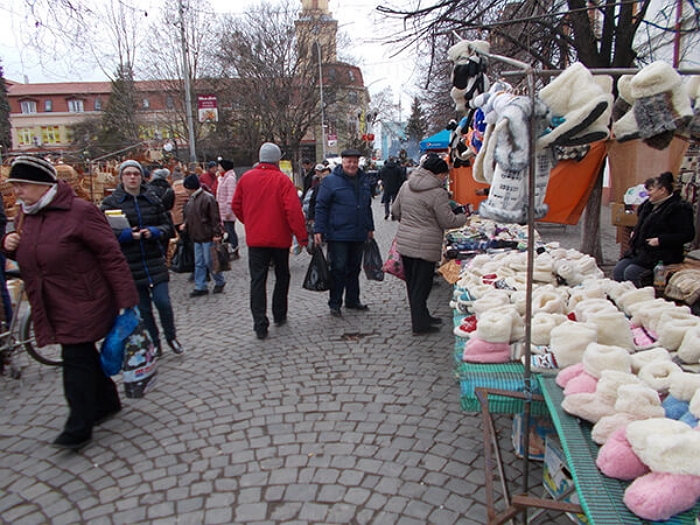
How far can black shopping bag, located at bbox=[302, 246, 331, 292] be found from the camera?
6.04 m

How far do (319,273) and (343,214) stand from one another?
807mm

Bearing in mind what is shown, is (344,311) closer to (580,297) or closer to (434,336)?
(434,336)

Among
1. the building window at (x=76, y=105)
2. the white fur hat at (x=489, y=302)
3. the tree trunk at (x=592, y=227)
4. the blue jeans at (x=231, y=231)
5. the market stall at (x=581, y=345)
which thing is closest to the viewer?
the market stall at (x=581, y=345)

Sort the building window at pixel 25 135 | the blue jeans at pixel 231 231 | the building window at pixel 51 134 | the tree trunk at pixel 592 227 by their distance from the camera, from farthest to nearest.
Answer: the building window at pixel 51 134
the building window at pixel 25 135
the blue jeans at pixel 231 231
the tree trunk at pixel 592 227

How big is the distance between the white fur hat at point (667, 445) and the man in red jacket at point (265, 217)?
415cm

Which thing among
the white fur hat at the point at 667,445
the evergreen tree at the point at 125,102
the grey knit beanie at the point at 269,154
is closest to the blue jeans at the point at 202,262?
the grey knit beanie at the point at 269,154

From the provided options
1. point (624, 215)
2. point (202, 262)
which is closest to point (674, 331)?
point (624, 215)

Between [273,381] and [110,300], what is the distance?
159 centimetres

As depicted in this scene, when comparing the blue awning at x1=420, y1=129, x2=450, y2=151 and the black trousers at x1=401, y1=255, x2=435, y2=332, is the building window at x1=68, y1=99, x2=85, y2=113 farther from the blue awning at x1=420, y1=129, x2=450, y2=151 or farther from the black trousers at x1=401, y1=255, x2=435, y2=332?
the black trousers at x1=401, y1=255, x2=435, y2=332

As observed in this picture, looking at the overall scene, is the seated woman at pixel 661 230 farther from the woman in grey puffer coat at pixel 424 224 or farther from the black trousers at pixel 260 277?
the black trousers at pixel 260 277

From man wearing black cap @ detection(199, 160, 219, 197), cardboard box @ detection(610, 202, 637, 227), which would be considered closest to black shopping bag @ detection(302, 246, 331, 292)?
cardboard box @ detection(610, 202, 637, 227)

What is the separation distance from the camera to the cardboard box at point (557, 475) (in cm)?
233

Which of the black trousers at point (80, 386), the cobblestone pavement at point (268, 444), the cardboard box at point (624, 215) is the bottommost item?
the cobblestone pavement at point (268, 444)

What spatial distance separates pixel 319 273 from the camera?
607cm
